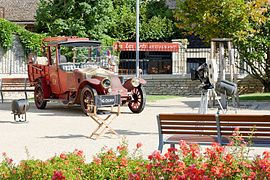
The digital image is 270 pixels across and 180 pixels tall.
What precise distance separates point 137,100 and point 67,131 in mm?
5624

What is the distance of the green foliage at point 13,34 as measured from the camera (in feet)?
122

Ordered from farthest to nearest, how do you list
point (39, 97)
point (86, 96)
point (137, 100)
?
point (39, 97) < point (137, 100) < point (86, 96)

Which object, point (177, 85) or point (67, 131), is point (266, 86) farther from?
point (67, 131)

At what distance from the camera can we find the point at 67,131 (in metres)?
15.5

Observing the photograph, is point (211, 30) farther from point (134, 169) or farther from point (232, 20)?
point (134, 169)

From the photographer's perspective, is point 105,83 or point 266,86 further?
point 266,86

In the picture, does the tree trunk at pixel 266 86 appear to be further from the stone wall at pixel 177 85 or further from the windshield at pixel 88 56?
the windshield at pixel 88 56

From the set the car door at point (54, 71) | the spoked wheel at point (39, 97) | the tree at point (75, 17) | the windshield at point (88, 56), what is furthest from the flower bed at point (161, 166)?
the tree at point (75, 17)

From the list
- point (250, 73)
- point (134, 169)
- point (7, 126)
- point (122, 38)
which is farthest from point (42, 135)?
point (122, 38)

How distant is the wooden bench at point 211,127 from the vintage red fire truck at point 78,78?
8.90 metres

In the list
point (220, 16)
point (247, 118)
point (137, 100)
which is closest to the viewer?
point (247, 118)

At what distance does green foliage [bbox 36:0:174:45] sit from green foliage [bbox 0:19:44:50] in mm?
2286

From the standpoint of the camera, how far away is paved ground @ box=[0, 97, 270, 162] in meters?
12.3

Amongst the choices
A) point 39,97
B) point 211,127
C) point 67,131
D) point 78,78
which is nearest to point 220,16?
point 78,78
